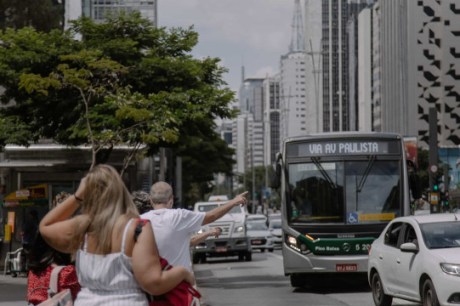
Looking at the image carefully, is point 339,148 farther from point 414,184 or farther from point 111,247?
point 111,247

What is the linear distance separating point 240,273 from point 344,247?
31.2ft

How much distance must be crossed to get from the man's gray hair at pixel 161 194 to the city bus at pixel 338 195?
41.0 feet

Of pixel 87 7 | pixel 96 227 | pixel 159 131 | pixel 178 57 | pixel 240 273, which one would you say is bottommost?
pixel 240 273

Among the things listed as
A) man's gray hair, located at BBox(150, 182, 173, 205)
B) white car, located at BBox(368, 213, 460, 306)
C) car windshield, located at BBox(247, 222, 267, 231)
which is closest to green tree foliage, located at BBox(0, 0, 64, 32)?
car windshield, located at BBox(247, 222, 267, 231)

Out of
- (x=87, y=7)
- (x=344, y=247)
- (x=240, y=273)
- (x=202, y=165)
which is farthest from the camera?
(x=87, y=7)

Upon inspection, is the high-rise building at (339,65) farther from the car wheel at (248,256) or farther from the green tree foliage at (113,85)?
the green tree foliage at (113,85)

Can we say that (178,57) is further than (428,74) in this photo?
No

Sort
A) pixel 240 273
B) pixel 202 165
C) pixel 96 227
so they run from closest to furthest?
pixel 96 227 → pixel 240 273 → pixel 202 165

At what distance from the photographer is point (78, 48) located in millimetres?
25781

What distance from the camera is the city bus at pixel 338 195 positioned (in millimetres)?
20994

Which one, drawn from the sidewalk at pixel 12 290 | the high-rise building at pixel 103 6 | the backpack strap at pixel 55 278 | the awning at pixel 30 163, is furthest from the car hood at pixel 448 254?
the high-rise building at pixel 103 6

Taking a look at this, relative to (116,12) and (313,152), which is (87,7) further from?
(313,152)

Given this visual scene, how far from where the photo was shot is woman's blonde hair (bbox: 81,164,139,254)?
17.8ft

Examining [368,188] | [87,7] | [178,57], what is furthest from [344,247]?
[87,7]
